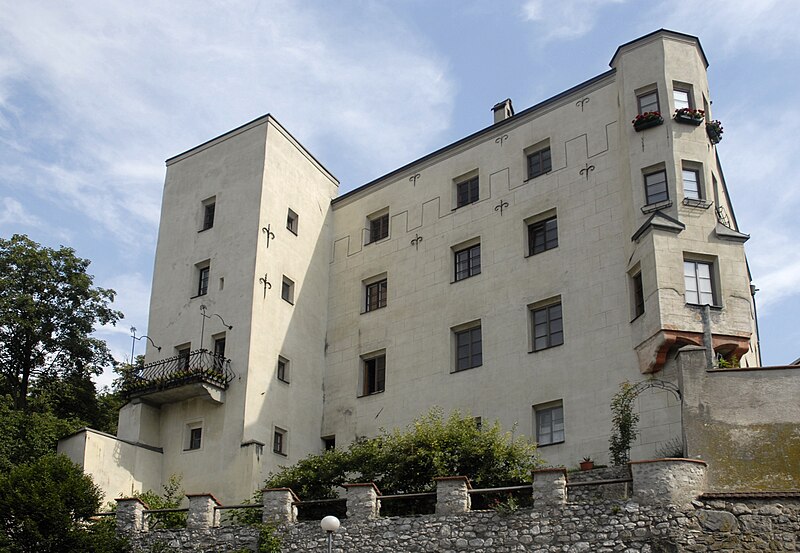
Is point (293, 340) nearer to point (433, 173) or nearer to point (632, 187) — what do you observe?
point (433, 173)

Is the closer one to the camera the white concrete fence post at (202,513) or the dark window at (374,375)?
the white concrete fence post at (202,513)

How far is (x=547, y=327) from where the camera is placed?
31516 mm

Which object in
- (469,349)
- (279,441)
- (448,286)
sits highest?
(448,286)

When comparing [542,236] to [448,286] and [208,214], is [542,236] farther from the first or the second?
[208,214]

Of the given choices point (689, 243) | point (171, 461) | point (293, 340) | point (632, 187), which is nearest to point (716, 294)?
point (689, 243)

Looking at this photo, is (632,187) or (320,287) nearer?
(632,187)

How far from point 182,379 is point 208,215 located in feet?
25.0

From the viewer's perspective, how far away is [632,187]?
1198 inches

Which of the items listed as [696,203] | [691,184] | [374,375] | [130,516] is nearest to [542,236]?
[691,184]

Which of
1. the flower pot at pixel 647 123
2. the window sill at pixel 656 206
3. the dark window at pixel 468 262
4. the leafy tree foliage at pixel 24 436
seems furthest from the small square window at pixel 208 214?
the window sill at pixel 656 206

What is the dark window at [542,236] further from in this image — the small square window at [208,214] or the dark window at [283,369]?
the small square window at [208,214]

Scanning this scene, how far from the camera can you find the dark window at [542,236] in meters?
32.8

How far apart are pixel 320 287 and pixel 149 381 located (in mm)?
7549

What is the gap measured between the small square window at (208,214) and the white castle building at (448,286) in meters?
0.09
